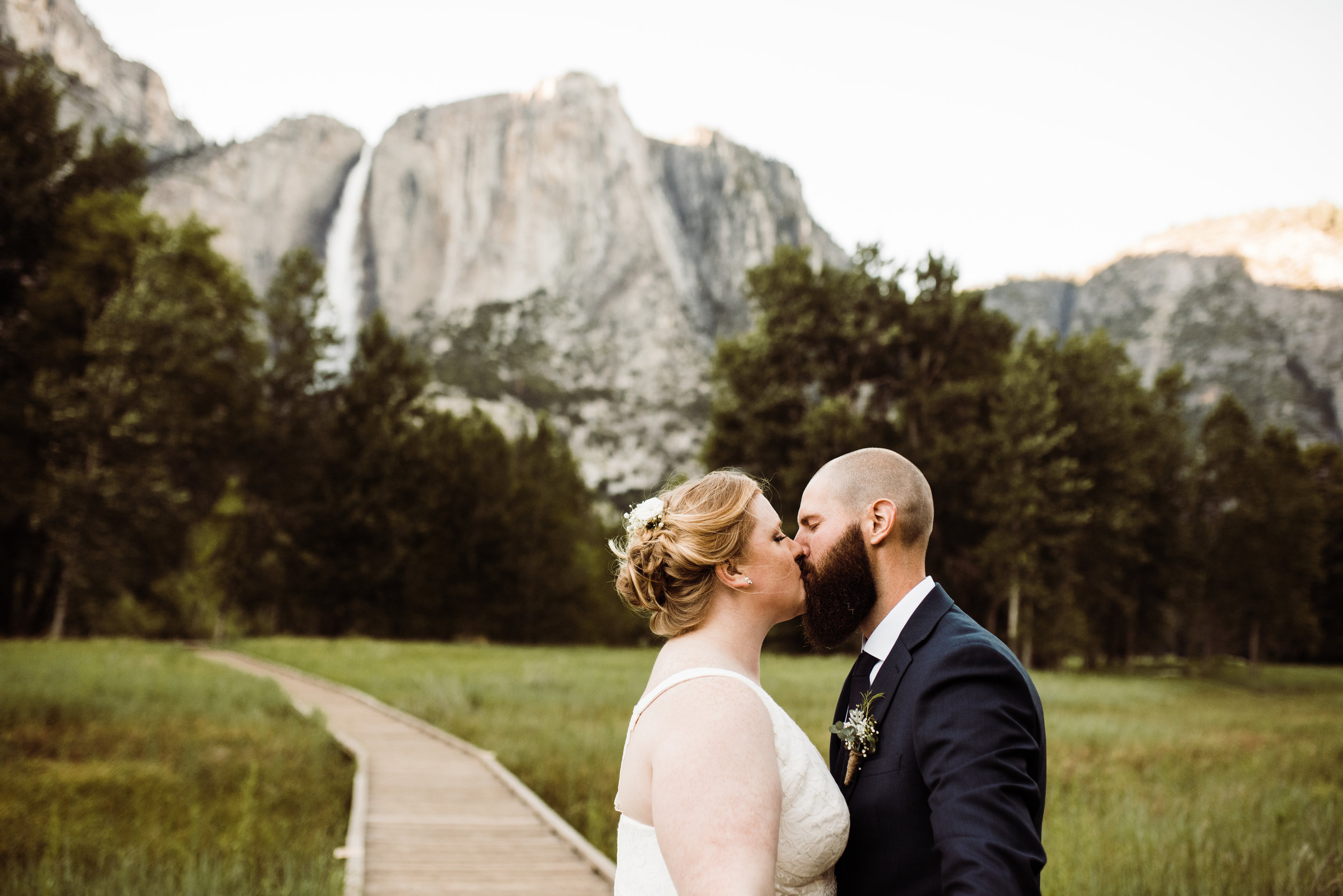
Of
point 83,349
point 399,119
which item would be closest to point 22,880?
point 83,349

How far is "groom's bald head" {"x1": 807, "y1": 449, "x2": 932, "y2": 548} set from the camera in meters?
2.52

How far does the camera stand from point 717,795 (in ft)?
6.15

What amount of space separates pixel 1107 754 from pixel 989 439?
22493 millimetres

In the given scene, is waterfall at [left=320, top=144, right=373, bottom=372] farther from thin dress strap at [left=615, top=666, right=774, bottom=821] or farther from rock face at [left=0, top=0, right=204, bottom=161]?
thin dress strap at [left=615, top=666, right=774, bottom=821]

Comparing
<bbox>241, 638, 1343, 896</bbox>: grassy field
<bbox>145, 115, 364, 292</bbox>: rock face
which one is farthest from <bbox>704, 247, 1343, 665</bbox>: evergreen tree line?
<bbox>145, 115, 364, 292</bbox>: rock face

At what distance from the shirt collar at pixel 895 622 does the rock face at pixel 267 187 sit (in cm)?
11933

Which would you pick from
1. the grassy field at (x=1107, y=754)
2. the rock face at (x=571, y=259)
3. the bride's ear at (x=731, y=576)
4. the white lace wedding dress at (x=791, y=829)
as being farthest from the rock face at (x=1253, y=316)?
the white lace wedding dress at (x=791, y=829)

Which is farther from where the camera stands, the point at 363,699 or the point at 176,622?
the point at 176,622

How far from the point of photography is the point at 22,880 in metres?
5.71

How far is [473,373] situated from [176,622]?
272ft

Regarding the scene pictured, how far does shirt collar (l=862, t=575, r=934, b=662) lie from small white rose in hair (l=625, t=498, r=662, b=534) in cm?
70

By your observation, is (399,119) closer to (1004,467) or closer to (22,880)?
(1004,467)

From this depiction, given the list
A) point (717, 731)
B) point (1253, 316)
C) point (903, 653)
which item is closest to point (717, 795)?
point (717, 731)

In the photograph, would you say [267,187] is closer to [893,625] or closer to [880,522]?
[880,522]
